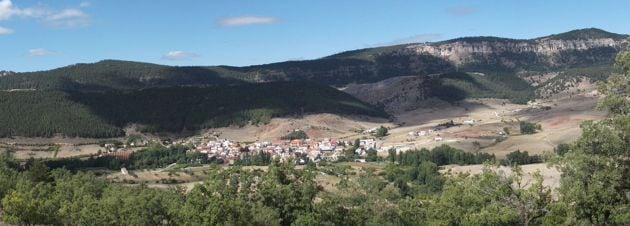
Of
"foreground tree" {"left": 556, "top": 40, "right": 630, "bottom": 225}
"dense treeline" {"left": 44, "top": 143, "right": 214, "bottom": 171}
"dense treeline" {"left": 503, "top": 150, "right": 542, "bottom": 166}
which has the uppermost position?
"foreground tree" {"left": 556, "top": 40, "right": 630, "bottom": 225}

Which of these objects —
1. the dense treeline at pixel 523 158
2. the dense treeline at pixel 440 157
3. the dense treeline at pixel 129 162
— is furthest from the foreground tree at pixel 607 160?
the dense treeline at pixel 129 162

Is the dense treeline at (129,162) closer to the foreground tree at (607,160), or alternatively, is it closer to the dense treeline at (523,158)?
the dense treeline at (523,158)

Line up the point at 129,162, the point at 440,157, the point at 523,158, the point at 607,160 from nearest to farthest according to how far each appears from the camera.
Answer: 1. the point at 607,160
2. the point at 523,158
3. the point at 440,157
4. the point at 129,162

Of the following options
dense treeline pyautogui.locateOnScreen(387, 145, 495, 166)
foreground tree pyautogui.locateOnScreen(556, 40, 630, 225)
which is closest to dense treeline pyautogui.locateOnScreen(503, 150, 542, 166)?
dense treeline pyautogui.locateOnScreen(387, 145, 495, 166)

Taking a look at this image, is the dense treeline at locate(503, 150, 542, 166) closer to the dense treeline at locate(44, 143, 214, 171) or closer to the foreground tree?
the dense treeline at locate(44, 143, 214, 171)

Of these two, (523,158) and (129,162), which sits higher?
(129,162)

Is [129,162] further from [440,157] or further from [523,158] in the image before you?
[523,158]

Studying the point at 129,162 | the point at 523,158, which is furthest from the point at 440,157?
the point at 129,162

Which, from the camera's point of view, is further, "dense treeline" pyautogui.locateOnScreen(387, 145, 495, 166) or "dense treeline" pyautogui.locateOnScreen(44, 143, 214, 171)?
"dense treeline" pyautogui.locateOnScreen(44, 143, 214, 171)

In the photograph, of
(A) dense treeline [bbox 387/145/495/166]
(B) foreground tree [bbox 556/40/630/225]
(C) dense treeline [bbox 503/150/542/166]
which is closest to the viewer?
(B) foreground tree [bbox 556/40/630/225]

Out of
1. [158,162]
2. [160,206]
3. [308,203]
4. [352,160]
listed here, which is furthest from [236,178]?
[158,162]

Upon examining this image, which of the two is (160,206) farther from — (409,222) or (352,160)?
(352,160)
